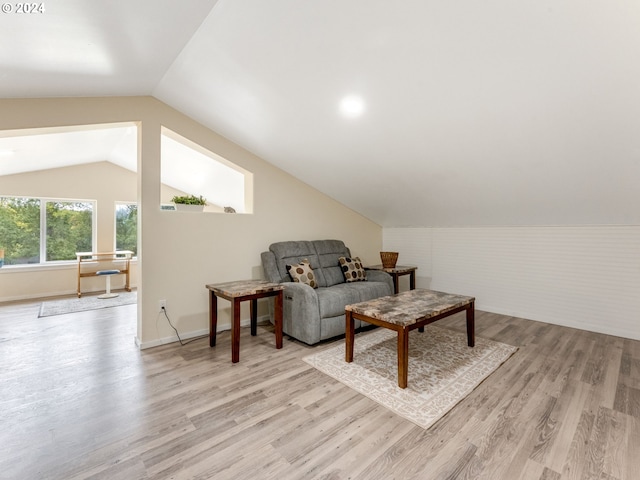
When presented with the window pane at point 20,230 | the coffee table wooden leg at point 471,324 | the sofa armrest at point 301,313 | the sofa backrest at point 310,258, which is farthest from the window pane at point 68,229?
the coffee table wooden leg at point 471,324

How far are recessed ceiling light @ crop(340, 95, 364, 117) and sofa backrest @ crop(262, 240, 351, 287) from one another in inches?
70.9

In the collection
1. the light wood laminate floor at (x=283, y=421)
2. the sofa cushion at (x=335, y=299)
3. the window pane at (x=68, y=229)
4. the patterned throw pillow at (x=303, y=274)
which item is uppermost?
the window pane at (x=68, y=229)

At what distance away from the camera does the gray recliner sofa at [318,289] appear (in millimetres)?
3121

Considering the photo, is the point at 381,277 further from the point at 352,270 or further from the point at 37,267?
the point at 37,267

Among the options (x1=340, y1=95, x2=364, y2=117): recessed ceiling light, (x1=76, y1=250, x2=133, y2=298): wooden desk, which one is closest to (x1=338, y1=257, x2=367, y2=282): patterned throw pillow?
(x1=340, y1=95, x2=364, y2=117): recessed ceiling light

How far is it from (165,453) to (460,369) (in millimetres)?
2199

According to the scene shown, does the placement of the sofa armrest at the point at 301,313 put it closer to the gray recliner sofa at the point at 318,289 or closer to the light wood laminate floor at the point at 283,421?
the gray recliner sofa at the point at 318,289

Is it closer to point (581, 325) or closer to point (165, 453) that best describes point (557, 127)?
point (581, 325)

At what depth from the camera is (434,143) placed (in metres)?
2.86

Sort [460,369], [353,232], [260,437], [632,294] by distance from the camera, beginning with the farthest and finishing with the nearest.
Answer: [353,232] < [632,294] < [460,369] < [260,437]

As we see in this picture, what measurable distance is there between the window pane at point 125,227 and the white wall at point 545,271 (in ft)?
19.2

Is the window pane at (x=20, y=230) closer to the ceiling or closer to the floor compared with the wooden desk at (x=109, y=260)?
closer to the ceiling

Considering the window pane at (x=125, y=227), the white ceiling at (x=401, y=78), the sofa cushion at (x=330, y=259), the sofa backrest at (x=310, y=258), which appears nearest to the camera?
the white ceiling at (x=401, y=78)

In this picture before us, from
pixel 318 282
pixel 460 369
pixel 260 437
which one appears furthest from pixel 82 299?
pixel 460 369
